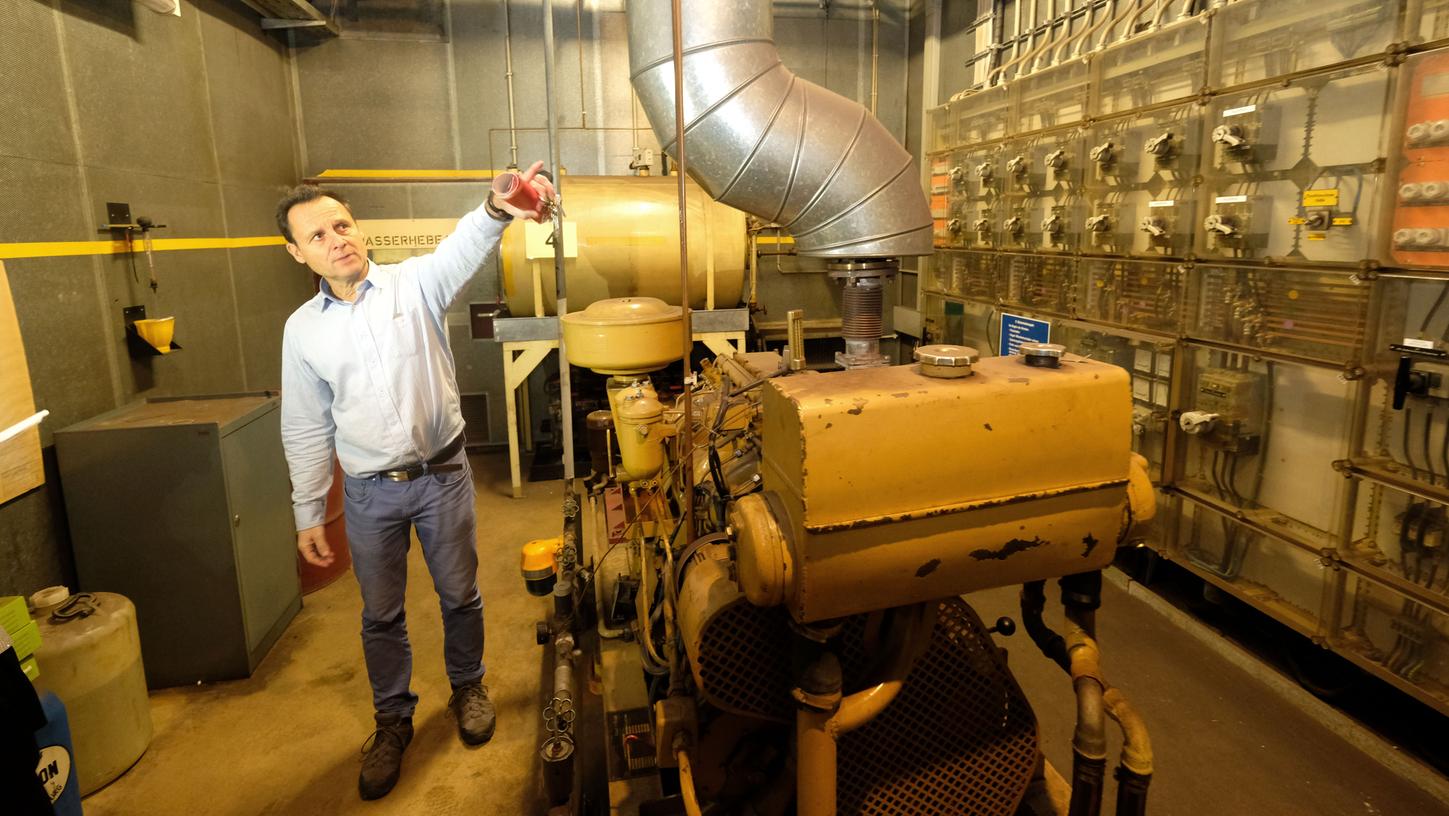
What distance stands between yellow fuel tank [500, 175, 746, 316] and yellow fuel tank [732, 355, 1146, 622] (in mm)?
3595

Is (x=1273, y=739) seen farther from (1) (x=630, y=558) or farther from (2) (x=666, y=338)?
(2) (x=666, y=338)

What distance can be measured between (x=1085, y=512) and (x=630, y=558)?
5.35 feet

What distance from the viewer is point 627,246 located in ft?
15.3

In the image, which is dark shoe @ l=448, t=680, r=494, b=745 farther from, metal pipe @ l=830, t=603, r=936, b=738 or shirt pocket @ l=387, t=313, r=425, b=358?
metal pipe @ l=830, t=603, r=936, b=738

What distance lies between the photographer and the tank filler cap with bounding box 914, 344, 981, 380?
120 centimetres

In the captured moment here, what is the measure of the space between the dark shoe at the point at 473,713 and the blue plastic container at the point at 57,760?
3.10 feet

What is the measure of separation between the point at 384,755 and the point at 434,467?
2.90 feet

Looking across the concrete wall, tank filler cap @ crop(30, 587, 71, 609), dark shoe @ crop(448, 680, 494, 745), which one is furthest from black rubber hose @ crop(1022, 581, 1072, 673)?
the concrete wall

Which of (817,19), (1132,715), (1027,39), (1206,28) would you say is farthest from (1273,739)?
(817,19)

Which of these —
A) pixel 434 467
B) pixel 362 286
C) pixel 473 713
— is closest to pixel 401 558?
pixel 434 467

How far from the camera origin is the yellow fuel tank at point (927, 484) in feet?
3.58

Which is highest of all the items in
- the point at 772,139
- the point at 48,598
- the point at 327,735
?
the point at 772,139

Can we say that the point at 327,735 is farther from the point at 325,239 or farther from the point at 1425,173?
the point at 1425,173

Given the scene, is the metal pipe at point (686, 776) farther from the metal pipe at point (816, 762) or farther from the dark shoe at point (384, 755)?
the dark shoe at point (384, 755)
